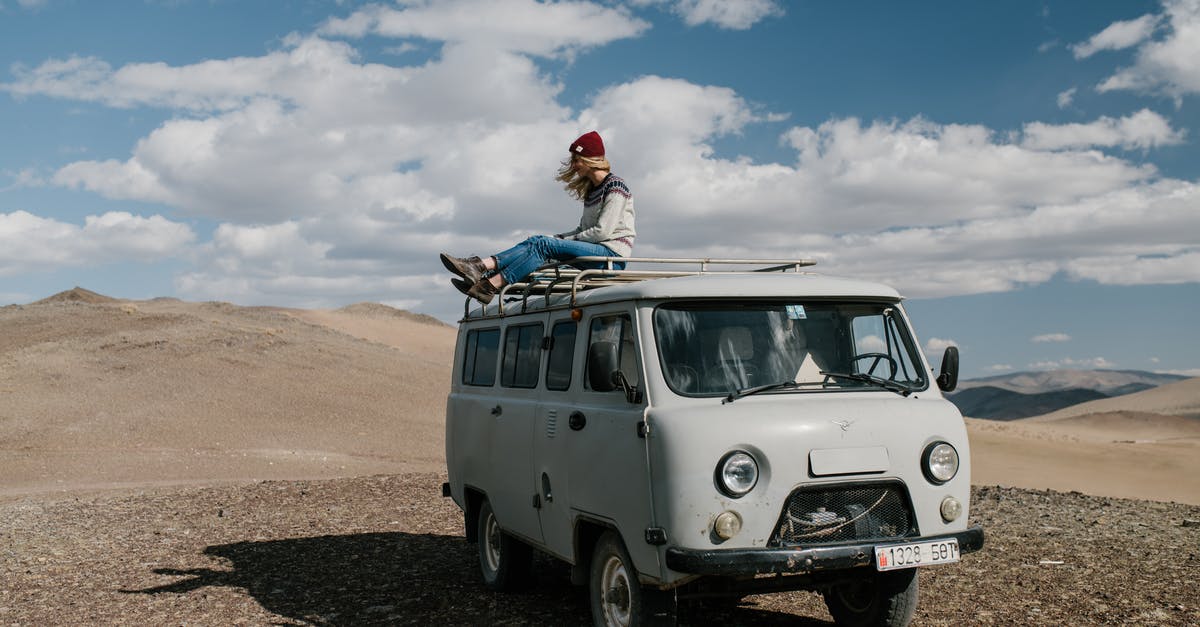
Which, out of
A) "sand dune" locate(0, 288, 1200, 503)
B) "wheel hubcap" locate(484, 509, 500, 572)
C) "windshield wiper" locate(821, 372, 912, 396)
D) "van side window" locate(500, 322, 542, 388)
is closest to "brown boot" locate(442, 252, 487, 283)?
"van side window" locate(500, 322, 542, 388)

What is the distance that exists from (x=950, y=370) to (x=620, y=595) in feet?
8.32

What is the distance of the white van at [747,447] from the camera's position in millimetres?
5941

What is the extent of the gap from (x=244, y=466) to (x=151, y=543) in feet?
30.5

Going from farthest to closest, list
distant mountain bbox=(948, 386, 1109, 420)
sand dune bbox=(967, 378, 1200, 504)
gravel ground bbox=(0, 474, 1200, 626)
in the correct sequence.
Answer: distant mountain bbox=(948, 386, 1109, 420) < sand dune bbox=(967, 378, 1200, 504) < gravel ground bbox=(0, 474, 1200, 626)

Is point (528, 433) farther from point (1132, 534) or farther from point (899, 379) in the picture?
point (1132, 534)

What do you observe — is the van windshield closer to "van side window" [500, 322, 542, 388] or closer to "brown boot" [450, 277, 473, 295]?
"van side window" [500, 322, 542, 388]

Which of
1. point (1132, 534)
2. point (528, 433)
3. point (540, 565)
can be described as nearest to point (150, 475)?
point (540, 565)

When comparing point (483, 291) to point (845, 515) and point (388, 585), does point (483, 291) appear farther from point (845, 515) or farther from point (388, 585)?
point (845, 515)

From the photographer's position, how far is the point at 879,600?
7.21 meters

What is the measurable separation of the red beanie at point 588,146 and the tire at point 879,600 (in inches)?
156

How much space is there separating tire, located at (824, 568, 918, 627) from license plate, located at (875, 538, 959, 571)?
0.68 meters

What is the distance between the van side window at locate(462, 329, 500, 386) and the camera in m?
9.20

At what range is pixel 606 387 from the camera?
250 inches

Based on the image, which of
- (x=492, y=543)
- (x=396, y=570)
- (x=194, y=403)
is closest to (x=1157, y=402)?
(x=194, y=403)
